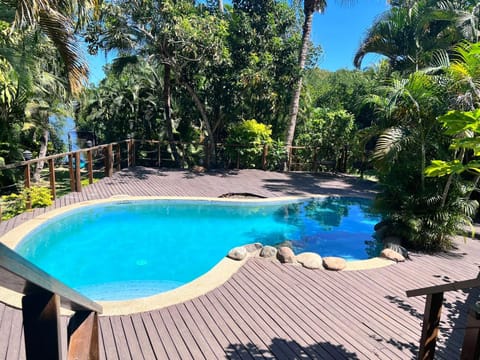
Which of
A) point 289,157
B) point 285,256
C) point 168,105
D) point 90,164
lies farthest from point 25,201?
point 289,157

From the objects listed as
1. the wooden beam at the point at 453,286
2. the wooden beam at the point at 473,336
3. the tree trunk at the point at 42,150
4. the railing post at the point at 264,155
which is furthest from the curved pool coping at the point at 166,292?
the railing post at the point at 264,155

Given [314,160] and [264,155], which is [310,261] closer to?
[264,155]

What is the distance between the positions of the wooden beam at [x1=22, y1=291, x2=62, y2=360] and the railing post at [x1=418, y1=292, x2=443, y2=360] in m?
1.98

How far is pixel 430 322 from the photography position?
202 cm

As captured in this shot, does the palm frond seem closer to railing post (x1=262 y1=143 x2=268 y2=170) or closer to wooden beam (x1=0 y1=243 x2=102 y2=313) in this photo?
wooden beam (x1=0 y1=243 x2=102 y2=313)

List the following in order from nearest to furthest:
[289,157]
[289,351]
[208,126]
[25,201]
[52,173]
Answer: [289,351] → [25,201] → [52,173] → [208,126] → [289,157]

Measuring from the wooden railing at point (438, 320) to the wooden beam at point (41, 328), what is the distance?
166 cm

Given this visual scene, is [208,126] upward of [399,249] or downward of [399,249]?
upward

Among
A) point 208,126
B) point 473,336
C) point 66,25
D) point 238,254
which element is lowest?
point 238,254

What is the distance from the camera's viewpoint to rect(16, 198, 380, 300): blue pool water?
585 cm

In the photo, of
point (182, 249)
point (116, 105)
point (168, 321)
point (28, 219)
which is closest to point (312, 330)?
point (168, 321)

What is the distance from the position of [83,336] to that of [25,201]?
7523 millimetres

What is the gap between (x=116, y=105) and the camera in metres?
14.7

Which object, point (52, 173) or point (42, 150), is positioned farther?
point (42, 150)
